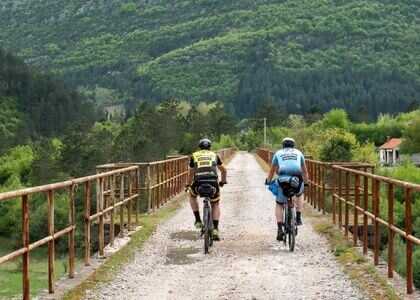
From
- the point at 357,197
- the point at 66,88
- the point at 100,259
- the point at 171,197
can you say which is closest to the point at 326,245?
the point at 357,197

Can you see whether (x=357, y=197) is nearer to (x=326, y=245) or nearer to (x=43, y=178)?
(x=326, y=245)

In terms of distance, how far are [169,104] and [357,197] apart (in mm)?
98580

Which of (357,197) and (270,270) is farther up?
(357,197)

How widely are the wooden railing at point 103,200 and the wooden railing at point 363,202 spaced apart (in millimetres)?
2867

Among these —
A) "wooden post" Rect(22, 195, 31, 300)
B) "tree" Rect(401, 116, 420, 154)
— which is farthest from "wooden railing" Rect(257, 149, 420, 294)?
"tree" Rect(401, 116, 420, 154)

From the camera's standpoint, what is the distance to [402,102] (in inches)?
7554

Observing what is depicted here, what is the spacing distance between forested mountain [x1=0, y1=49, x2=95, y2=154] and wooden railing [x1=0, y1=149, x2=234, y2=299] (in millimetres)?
113016

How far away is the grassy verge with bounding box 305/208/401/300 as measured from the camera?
29.8 feet

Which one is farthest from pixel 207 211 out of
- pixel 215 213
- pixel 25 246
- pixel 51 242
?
pixel 25 246

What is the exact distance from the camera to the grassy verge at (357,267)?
9086mm

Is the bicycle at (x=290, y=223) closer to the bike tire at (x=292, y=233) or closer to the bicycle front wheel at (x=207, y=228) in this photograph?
the bike tire at (x=292, y=233)

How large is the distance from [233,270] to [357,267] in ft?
5.47

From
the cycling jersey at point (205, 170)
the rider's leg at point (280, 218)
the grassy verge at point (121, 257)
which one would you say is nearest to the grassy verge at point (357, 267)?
the rider's leg at point (280, 218)

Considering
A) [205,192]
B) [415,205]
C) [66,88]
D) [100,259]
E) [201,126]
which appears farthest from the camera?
[66,88]
